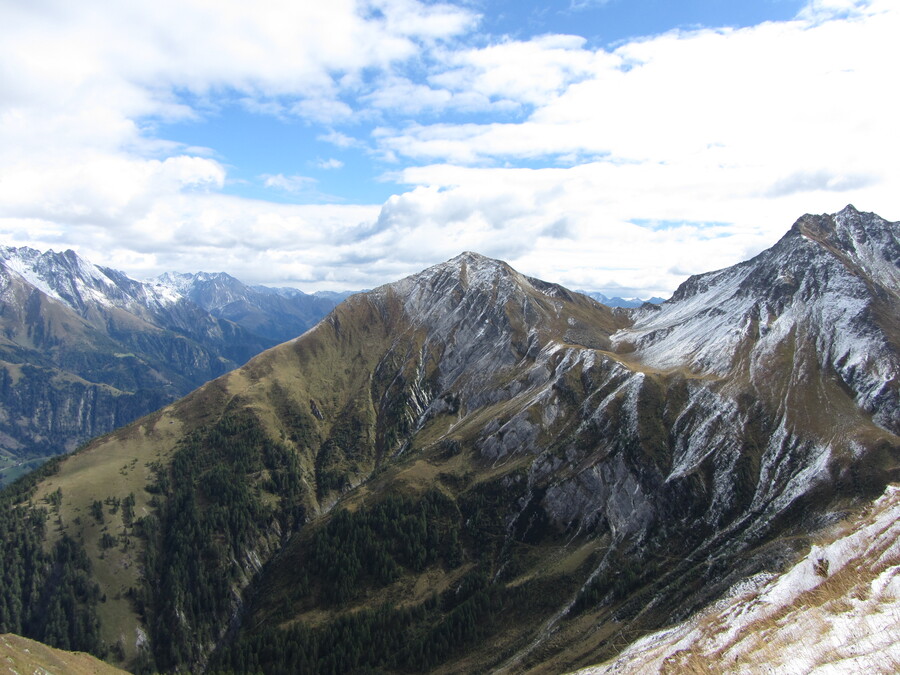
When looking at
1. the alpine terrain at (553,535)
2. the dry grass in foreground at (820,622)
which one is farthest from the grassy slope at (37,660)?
the dry grass in foreground at (820,622)

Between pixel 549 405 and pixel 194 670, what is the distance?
15807 cm

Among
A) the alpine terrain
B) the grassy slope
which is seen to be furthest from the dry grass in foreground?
the grassy slope

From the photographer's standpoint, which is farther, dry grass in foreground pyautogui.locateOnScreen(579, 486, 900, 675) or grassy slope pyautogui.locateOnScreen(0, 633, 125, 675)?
grassy slope pyautogui.locateOnScreen(0, 633, 125, 675)

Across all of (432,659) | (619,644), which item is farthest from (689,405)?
(432,659)

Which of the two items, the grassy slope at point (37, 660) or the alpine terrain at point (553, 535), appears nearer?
the grassy slope at point (37, 660)

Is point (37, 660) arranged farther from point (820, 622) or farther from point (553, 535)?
point (553, 535)

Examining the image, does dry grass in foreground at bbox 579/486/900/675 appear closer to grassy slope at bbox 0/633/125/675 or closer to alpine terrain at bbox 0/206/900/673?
alpine terrain at bbox 0/206/900/673

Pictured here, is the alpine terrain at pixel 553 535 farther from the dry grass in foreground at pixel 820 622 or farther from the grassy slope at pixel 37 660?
the dry grass in foreground at pixel 820 622

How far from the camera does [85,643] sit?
165 meters

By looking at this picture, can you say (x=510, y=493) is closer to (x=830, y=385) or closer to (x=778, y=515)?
(x=778, y=515)

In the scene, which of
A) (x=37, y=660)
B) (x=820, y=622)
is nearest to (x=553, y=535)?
(x=37, y=660)

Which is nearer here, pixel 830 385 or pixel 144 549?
pixel 830 385

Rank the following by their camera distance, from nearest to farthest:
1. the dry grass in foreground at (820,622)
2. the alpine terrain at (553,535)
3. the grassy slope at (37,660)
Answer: the dry grass in foreground at (820,622) < the grassy slope at (37,660) < the alpine terrain at (553,535)

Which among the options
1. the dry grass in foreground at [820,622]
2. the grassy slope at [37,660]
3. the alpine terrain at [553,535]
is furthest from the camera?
the alpine terrain at [553,535]
